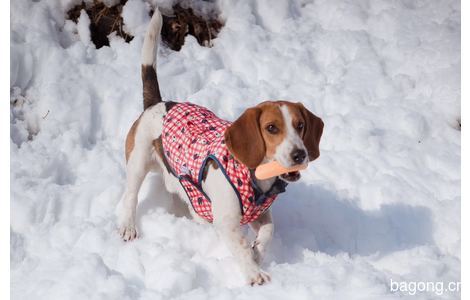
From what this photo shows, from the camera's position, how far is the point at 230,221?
2973 millimetres

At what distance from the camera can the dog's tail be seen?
12.3 ft

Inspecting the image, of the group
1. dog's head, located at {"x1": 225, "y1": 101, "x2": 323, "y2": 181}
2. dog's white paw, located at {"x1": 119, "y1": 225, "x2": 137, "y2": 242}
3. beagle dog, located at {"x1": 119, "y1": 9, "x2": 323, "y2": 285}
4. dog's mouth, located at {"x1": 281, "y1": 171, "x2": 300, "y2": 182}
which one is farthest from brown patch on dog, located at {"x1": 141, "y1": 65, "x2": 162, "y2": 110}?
dog's mouth, located at {"x1": 281, "y1": 171, "x2": 300, "y2": 182}

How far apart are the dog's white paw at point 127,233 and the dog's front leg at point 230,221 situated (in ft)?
2.20

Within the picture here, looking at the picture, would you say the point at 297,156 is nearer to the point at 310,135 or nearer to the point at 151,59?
the point at 310,135

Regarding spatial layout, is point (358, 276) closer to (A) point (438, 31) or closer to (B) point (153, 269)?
(B) point (153, 269)

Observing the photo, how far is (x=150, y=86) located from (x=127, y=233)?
117cm

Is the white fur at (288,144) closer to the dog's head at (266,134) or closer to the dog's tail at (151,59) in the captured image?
the dog's head at (266,134)

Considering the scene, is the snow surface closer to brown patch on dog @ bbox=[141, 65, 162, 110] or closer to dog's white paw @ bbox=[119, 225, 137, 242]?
dog's white paw @ bbox=[119, 225, 137, 242]

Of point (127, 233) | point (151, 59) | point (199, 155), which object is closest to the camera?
point (199, 155)

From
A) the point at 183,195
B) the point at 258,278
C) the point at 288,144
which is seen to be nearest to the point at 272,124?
the point at 288,144

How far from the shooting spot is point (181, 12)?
5449 millimetres

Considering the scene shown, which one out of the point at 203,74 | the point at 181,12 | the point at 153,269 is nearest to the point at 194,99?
the point at 203,74

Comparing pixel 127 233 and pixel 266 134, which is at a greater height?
pixel 266 134

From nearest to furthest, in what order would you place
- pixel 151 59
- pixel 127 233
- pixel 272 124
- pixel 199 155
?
pixel 272 124, pixel 199 155, pixel 127 233, pixel 151 59
